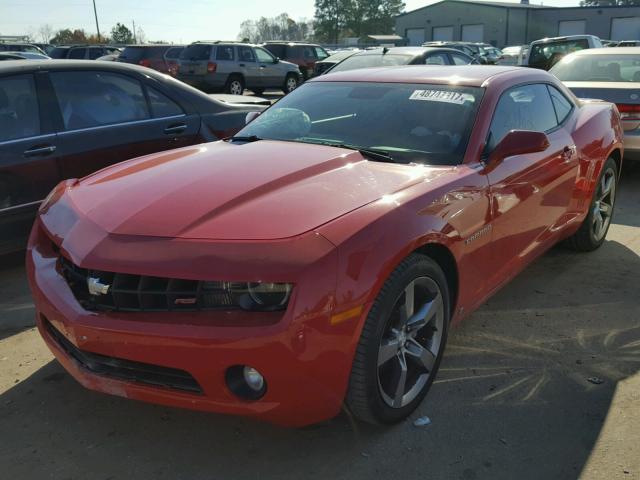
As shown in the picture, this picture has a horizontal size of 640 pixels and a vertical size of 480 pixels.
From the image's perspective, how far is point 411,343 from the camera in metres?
2.71

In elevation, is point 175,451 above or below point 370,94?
below

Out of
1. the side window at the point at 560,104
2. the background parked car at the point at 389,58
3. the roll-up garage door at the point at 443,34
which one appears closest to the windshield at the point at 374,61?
the background parked car at the point at 389,58

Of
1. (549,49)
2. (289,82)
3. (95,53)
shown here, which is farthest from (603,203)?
(95,53)

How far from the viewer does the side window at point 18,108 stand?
4.28 m

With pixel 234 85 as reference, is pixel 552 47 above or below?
above

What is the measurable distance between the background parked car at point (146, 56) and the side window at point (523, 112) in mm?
16176

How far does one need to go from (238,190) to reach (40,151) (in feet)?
7.76

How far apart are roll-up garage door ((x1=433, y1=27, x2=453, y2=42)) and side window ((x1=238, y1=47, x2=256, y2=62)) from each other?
50.5 m

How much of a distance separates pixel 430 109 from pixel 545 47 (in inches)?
501

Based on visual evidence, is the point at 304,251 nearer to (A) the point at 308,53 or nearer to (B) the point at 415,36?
(A) the point at 308,53

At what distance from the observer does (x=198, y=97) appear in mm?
5531

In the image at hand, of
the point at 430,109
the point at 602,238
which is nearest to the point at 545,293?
the point at 602,238

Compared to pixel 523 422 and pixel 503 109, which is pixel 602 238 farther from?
pixel 523 422

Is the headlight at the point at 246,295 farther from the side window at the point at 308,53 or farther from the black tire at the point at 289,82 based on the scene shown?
the side window at the point at 308,53
